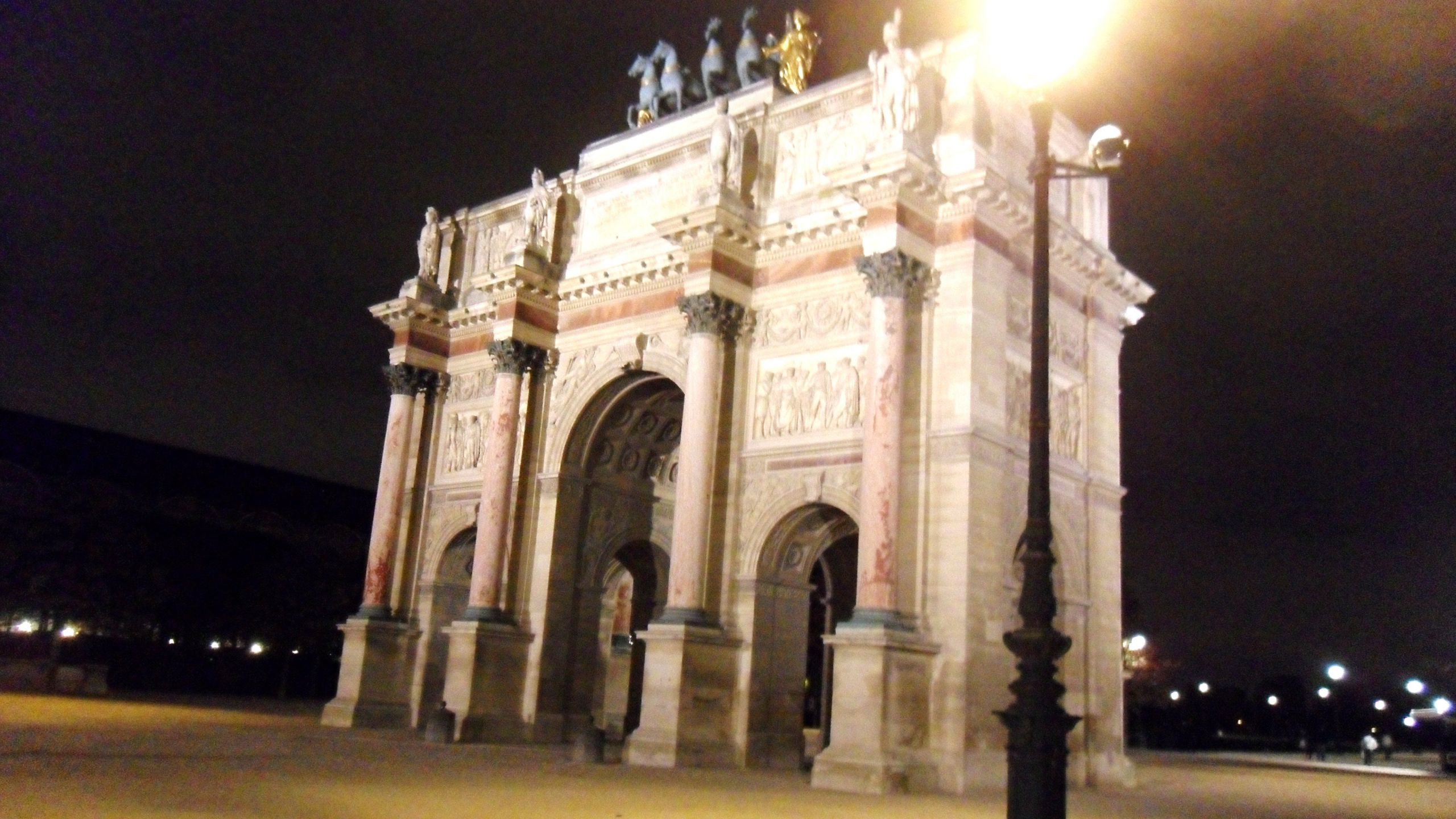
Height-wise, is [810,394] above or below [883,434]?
above

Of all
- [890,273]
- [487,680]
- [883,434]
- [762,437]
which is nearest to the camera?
[883,434]

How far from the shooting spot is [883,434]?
20484 millimetres

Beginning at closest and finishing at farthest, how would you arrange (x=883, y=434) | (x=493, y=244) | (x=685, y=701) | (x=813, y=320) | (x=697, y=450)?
1. (x=883, y=434)
2. (x=685, y=701)
3. (x=697, y=450)
4. (x=813, y=320)
5. (x=493, y=244)

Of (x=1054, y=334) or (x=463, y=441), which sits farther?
(x=463, y=441)

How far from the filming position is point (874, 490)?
20.3m

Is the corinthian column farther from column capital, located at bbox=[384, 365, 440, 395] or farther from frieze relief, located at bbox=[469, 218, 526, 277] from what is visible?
column capital, located at bbox=[384, 365, 440, 395]

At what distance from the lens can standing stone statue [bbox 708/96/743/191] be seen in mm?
24781

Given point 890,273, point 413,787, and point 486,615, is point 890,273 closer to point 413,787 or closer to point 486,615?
point 413,787

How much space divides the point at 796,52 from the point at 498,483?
1170 cm

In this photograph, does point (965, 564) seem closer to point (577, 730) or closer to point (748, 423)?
point (748, 423)

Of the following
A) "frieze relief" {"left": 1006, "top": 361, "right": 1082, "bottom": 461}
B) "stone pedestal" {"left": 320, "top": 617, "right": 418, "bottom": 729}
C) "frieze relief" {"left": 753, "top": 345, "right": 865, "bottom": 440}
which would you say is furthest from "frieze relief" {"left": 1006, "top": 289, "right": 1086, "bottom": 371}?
"stone pedestal" {"left": 320, "top": 617, "right": 418, "bottom": 729}

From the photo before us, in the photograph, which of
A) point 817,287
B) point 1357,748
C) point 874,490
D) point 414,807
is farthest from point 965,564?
point 1357,748

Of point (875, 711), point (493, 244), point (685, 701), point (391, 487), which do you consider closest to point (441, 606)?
point (391, 487)

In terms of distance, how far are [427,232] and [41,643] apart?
23.4 metres
